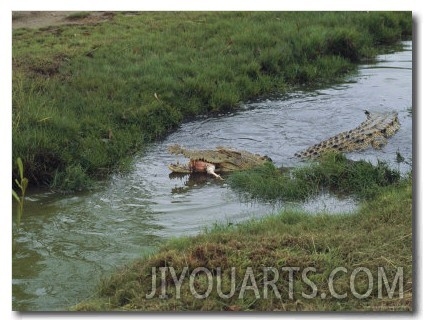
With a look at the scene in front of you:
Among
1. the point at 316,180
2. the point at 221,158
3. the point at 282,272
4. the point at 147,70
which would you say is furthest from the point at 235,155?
the point at 282,272

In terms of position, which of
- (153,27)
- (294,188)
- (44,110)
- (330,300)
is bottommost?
(330,300)

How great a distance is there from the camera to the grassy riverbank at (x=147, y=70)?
710cm

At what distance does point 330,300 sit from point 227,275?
2.20 ft

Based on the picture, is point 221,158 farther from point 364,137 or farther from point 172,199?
point 364,137

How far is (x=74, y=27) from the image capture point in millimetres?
9469

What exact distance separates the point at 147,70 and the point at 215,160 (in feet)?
6.54

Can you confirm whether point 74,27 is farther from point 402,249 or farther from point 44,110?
point 402,249

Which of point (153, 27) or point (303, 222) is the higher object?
point (153, 27)

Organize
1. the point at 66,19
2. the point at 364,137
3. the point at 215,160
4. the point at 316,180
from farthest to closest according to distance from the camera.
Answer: the point at 66,19, the point at 364,137, the point at 215,160, the point at 316,180

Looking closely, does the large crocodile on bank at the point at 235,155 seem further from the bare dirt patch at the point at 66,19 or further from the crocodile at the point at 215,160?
the bare dirt patch at the point at 66,19

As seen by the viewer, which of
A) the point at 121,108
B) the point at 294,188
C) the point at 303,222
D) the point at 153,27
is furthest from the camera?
the point at 153,27

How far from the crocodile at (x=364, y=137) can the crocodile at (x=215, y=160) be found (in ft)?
1.86

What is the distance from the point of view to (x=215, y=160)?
23.9 ft
